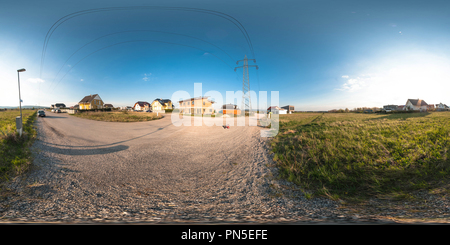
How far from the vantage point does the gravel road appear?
1.77 meters

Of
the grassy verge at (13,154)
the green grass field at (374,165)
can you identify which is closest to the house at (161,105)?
the grassy verge at (13,154)

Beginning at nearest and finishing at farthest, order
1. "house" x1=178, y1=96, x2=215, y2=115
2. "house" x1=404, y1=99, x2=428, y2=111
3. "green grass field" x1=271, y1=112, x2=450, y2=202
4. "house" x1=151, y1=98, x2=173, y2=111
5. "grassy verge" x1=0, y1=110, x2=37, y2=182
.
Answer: "green grass field" x1=271, y1=112, x2=450, y2=202 < "grassy verge" x1=0, y1=110, x2=37, y2=182 < "house" x1=404, y1=99, x2=428, y2=111 < "house" x1=178, y1=96, x2=215, y2=115 < "house" x1=151, y1=98, x2=173, y2=111

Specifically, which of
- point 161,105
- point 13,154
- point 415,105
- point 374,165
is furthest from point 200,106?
point 374,165

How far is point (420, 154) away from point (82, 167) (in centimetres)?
765

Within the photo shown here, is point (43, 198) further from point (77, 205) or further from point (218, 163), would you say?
point (218, 163)

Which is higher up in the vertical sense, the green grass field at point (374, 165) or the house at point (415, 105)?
the house at point (415, 105)

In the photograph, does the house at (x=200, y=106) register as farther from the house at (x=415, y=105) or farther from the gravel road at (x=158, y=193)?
the house at (x=415, y=105)

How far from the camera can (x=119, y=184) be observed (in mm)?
2734

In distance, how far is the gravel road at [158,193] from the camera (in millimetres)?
1772

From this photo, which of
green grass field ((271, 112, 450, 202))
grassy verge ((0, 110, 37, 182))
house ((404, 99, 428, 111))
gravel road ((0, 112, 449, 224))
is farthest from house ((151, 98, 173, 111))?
house ((404, 99, 428, 111))

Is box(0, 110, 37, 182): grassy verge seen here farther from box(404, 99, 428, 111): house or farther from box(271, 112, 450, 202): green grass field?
box(404, 99, 428, 111): house

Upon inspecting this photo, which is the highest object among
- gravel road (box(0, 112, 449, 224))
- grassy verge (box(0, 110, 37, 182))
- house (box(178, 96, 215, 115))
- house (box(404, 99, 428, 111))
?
house (box(178, 96, 215, 115))

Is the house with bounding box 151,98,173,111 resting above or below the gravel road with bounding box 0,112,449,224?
above
